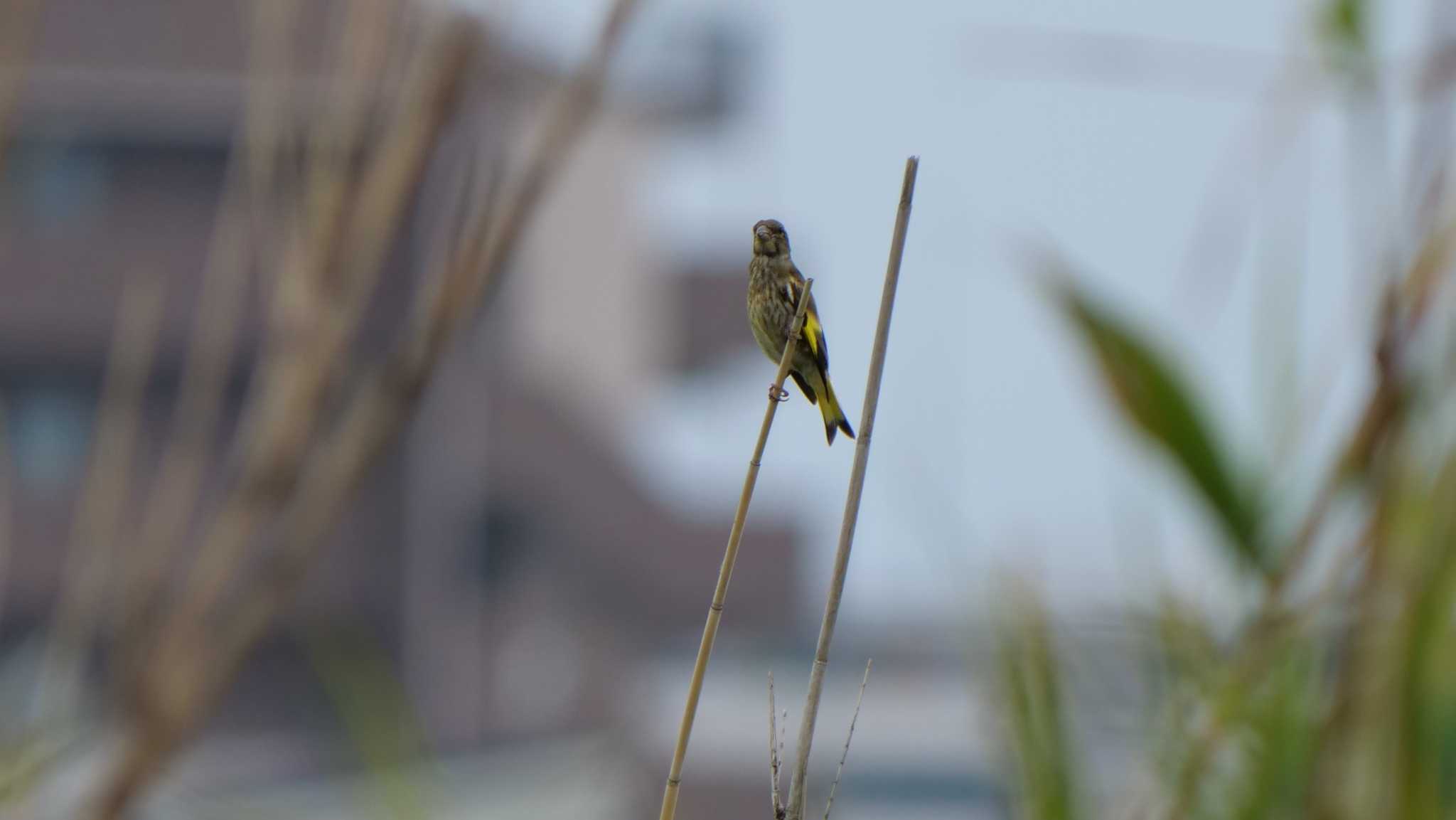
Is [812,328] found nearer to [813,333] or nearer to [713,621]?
[813,333]

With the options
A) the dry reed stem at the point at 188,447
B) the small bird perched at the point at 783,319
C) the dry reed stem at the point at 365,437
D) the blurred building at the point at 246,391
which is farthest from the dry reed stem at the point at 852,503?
the blurred building at the point at 246,391

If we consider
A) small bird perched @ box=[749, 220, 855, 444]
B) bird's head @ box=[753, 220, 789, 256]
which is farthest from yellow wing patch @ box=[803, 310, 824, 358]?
bird's head @ box=[753, 220, 789, 256]

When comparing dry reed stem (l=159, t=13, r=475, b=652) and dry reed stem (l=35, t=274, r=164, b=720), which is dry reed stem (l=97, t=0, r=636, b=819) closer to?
dry reed stem (l=159, t=13, r=475, b=652)

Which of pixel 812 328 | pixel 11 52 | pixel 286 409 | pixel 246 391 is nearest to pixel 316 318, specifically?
pixel 286 409

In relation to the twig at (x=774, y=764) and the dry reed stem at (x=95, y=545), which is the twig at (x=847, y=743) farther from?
the dry reed stem at (x=95, y=545)

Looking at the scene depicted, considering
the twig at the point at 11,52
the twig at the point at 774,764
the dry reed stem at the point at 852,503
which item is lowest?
the twig at the point at 774,764

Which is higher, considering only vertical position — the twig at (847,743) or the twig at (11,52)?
the twig at (11,52)

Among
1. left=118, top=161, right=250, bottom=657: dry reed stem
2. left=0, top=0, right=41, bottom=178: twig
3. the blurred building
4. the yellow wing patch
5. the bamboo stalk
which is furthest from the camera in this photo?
the blurred building
